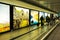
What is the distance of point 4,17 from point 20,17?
4526mm

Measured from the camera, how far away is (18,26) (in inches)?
696

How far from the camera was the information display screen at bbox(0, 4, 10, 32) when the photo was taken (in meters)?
13.3

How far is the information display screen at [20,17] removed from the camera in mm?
16875

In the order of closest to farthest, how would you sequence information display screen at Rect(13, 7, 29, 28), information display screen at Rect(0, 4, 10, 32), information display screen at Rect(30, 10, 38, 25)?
information display screen at Rect(0, 4, 10, 32)
information display screen at Rect(13, 7, 29, 28)
information display screen at Rect(30, 10, 38, 25)

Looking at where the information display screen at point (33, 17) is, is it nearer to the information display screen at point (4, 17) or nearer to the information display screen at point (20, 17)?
the information display screen at point (20, 17)

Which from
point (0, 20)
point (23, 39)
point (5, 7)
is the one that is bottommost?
point (23, 39)

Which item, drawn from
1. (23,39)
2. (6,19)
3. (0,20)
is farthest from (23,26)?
(23,39)

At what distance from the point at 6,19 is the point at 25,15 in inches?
241

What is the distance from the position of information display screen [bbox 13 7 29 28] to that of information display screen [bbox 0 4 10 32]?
183cm

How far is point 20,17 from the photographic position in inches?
722

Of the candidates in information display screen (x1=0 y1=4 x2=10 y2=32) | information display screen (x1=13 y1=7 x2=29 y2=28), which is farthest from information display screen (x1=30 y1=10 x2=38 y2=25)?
information display screen (x1=0 y1=4 x2=10 y2=32)

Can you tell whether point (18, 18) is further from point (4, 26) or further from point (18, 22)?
point (4, 26)

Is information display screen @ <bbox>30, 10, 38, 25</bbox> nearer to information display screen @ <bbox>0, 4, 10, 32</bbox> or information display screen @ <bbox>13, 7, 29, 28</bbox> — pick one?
information display screen @ <bbox>13, 7, 29, 28</bbox>

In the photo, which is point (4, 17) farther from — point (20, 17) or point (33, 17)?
point (33, 17)
